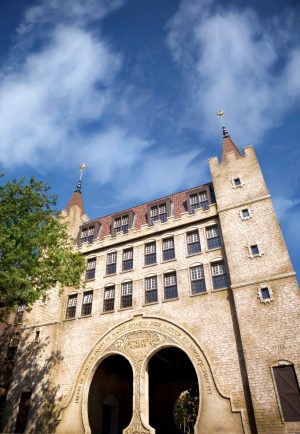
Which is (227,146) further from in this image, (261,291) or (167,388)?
(167,388)

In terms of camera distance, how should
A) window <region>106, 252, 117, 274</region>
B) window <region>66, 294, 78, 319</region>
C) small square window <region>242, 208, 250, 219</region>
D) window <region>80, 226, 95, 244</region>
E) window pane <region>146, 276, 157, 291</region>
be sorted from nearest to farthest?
small square window <region>242, 208, 250, 219</region>
window pane <region>146, 276, 157, 291</region>
window <region>66, 294, 78, 319</region>
window <region>106, 252, 117, 274</region>
window <region>80, 226, 95, 244</region>

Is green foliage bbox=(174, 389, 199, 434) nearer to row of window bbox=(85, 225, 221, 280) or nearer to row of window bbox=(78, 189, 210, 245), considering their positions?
row of window bbox=(85, 225, 221, 280)

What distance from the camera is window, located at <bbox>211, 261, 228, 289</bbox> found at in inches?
900

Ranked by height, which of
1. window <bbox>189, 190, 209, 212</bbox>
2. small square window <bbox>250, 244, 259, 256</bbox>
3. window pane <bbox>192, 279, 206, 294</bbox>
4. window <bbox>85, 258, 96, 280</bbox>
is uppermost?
window <bbox>189, 190, 209, 212</bbox>

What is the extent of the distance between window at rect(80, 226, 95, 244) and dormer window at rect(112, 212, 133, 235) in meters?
2.57

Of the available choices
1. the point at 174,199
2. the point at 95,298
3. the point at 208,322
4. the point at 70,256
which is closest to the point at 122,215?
the point at 174,199

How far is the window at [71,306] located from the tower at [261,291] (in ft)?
45.6

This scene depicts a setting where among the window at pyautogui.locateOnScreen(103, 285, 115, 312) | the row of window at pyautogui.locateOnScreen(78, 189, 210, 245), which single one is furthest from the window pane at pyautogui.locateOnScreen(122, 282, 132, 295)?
the row of window at pyautogui.locateOnScreen(78, 189, 210, 245)

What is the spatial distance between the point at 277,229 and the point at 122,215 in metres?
15.4

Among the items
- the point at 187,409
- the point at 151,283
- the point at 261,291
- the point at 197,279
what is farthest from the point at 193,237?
the point at 187,409

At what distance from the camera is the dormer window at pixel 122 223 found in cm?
3100

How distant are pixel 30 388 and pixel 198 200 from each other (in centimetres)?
2032

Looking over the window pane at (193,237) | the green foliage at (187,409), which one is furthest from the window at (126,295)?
the green foliage at (187,409)

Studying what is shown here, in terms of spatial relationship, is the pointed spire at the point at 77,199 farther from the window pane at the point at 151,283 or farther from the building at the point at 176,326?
the window pane at the point at 151,283
